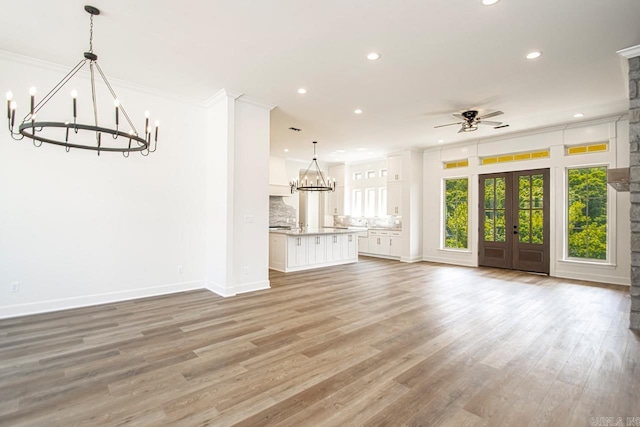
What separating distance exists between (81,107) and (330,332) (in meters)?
4.43

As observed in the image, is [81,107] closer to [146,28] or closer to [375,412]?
[146,28]

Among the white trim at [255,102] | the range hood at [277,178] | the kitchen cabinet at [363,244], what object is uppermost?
the white trim at [255,102]

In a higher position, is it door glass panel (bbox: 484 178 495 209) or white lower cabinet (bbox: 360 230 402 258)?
door glass panel (bbox: 484 178 495 209)

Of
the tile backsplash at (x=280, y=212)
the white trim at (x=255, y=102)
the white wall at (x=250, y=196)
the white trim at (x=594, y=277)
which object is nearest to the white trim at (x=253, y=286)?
the white wall at (x=250, y=196)

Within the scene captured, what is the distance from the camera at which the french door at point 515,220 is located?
6.89m

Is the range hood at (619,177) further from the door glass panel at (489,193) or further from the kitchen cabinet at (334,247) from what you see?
the kitchen cabinet at (334,247)

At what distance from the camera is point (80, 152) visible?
4172 millimetres

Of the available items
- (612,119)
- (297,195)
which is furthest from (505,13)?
(297,195)

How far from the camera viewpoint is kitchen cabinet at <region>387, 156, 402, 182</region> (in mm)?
9062

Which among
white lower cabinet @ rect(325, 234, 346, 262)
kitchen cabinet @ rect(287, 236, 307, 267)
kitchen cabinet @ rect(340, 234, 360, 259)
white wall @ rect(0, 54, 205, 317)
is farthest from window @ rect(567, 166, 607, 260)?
white wall @ rect(0, 54, 205, 317)

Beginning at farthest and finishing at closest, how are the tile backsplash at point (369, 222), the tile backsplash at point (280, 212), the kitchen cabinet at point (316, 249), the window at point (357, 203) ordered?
the window at point (357, 203) → the tile backsplash at point (280, 212) → the tile backsplash at point (369, 222) → the kitchen cabinet at point (316, 249)

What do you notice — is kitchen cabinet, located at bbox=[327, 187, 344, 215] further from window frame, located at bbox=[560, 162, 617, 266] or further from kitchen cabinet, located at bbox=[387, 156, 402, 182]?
window frame, located at bbox=[560, 162, 617, 266]

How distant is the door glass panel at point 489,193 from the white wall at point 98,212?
6.73m

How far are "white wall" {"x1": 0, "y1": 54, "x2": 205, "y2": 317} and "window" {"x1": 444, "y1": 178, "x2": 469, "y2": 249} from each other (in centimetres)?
648
